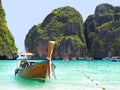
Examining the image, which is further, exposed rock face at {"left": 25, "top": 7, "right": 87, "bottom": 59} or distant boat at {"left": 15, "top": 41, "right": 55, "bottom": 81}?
exposed rock face at {"left": 25, "top": 7, "right": 87, "bottom": 59}

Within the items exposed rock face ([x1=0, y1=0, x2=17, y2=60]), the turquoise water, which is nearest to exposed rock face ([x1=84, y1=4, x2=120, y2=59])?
exposed rock face ([x1=0, y1=0, x2=17, y2=60])

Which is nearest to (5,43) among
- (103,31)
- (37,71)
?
(103,31)

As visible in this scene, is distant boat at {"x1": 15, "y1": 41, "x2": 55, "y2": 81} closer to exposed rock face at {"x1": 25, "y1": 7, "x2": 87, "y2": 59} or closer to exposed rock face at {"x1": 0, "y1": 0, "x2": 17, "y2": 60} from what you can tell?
exposed rock face at {"x1": 0, "y1": 0, "x2": 17, "y2": 60}

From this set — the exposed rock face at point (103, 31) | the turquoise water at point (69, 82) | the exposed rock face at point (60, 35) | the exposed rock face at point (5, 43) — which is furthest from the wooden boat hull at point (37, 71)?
the exposed rock face at point (60, 35)

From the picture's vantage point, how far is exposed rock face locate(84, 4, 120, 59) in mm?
155250

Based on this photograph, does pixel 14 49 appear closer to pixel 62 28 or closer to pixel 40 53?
pixel 40 53

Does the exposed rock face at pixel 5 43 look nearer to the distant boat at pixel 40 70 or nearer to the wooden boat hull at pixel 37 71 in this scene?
the wooden boat hull at pixel 37 71

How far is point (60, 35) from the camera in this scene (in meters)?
171

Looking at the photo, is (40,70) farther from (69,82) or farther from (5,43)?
(5,43)

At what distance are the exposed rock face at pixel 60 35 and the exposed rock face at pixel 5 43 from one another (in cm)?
3594

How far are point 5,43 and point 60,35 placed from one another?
53.1 meters

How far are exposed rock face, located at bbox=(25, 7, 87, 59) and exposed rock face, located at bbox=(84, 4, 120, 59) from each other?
5779mm

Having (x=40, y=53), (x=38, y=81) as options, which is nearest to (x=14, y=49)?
(x=40, y=53)

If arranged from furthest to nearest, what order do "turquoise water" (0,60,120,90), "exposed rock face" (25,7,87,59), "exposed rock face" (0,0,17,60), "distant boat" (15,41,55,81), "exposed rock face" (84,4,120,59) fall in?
1. "exposed rock face" (25,7,87,59)
2. "exposed rock face" (84,4,120,59)
3. "exposed rock face" (0,0,17,60)
4. "distant boat" (15,41,55,81)
5. "turquoise water" (0,60,120,90)
